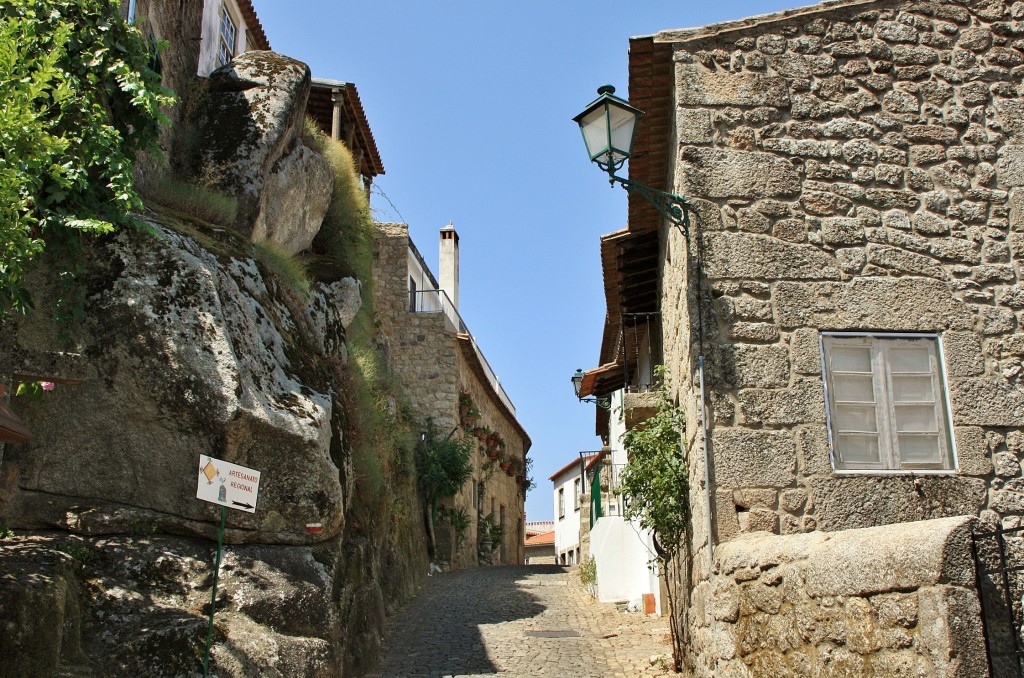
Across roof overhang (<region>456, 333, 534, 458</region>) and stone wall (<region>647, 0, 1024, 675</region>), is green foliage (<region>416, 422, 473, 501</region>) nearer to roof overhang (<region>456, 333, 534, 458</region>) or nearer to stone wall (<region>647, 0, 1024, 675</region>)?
roof overhang (<region>456, 333, 534, 458</region>)

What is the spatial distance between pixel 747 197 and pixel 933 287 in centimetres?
148

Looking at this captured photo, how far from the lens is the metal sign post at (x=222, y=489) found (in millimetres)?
6555


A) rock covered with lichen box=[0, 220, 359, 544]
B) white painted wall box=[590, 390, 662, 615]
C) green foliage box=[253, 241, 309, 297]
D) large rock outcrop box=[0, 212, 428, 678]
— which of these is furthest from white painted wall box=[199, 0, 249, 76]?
white painted wall box=[590, 390, 662, 615]

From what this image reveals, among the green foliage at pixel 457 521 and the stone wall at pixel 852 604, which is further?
the green foliage at pixel 457 521

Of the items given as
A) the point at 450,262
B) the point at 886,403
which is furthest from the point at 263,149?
the point at 450,262

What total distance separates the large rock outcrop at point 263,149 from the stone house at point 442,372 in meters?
6.31

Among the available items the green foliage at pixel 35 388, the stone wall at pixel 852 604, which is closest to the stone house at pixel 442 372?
the green foliage at pixel 35 388

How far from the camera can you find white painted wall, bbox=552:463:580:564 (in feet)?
117

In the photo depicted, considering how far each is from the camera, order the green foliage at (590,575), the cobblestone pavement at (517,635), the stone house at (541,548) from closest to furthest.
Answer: the cobblestone pavement at (517,635) → the green foliage at (590,575) → the stone house at (541,548)

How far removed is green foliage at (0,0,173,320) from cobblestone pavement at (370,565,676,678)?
4559mm

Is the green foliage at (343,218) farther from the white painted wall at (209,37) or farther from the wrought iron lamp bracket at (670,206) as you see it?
Result: the wrought iron lamp bracket at (670,206)

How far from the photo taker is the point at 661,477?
7762 millimetres

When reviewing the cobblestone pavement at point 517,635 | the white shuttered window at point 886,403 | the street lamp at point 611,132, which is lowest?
the cobblestone pavement at point 517,635

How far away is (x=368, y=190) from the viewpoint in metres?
18.8
